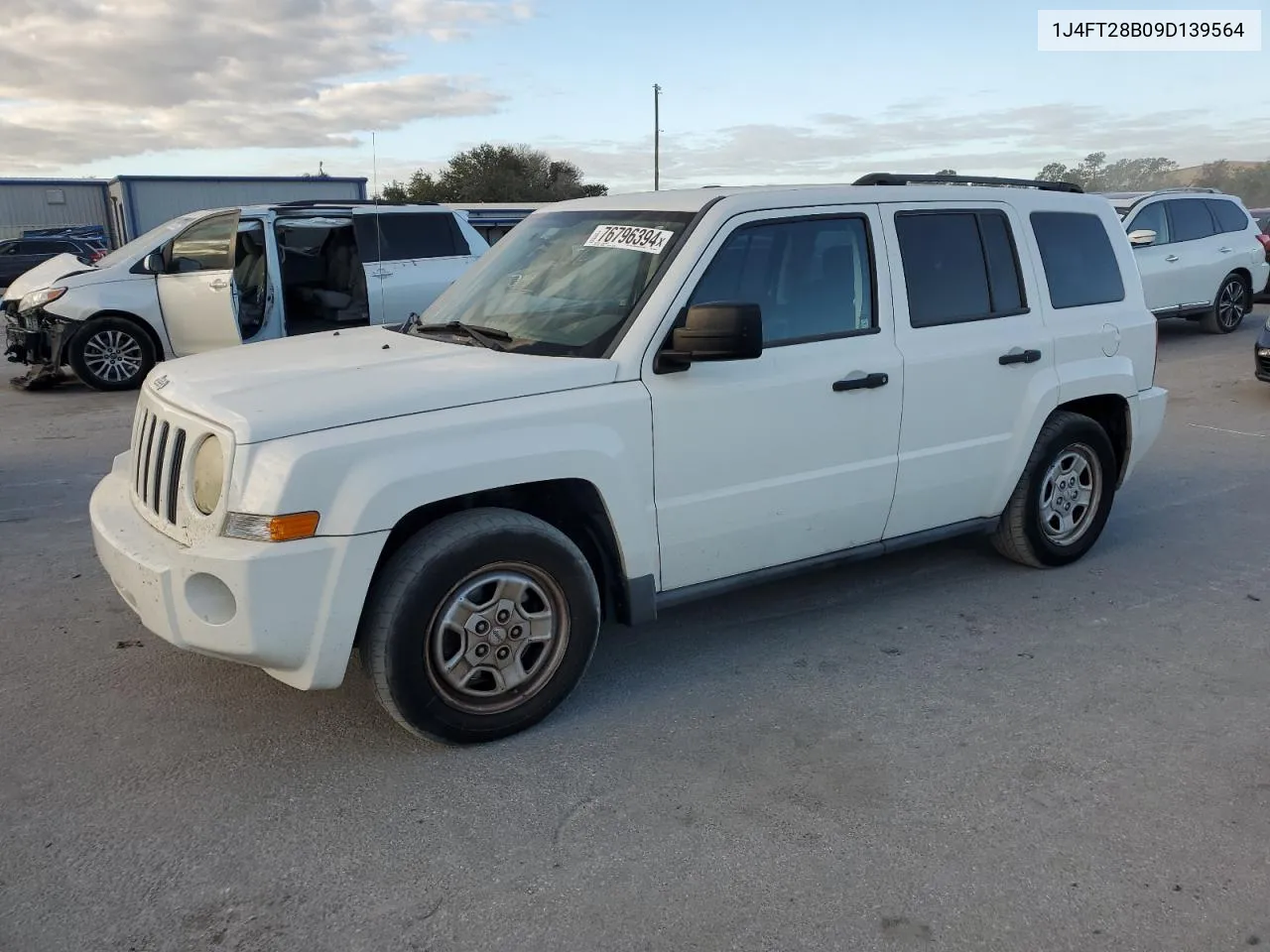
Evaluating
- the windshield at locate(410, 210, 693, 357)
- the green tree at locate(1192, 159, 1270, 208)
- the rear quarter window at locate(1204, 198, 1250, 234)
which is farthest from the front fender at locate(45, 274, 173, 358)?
the green tree at locate(1192, 159, 1270, 208)

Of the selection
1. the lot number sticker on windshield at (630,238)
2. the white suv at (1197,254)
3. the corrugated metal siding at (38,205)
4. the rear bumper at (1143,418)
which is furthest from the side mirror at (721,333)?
the corrugated metal siding at (38,205)

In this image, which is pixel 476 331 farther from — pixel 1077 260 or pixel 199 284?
pixel 199 284

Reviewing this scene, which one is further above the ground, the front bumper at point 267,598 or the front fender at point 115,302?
the front fender at point 115,302

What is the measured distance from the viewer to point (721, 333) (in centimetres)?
355

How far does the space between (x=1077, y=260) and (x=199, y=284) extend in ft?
27.6

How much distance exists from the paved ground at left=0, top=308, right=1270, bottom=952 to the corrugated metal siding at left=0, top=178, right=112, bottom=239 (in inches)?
1703

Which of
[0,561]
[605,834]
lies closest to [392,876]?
[605,834]

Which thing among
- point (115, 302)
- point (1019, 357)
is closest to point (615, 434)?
point (1019, 357)

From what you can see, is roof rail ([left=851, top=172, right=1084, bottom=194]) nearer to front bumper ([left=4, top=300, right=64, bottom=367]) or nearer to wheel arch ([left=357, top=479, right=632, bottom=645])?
wheel arch ([left=357, top=479, right=632, bottom=645])

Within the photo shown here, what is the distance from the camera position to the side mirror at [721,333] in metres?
3.55

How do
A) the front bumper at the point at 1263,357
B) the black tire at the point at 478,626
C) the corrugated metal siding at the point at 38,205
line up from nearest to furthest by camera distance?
the black tire at the point at 478,626
the front bumper at the point at 1263,357
the corrugated metal siding at the point at 38,205

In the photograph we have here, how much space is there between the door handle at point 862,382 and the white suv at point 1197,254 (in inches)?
369

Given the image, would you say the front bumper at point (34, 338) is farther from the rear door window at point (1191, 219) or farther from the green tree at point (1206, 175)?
the green tree at point (1206, 175)

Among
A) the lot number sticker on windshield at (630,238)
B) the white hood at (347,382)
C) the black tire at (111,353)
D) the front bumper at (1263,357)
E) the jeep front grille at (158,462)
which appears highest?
the lot number sticker on windshield at (630,238)
